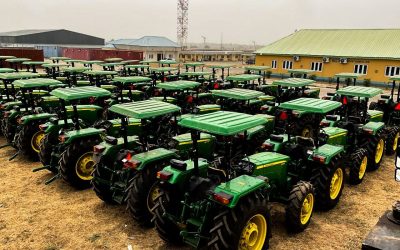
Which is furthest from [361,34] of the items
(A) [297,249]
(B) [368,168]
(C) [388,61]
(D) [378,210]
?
(A) [297,249]

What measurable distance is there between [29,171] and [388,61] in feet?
102

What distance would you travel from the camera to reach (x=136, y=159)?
5816 mm

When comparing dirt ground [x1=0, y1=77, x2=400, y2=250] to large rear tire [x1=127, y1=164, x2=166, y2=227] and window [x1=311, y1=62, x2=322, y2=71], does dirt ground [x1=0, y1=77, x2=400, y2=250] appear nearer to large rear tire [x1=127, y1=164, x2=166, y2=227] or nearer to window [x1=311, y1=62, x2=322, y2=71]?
large rear tire [x1=127, y1=164, x2=166, y2=227]

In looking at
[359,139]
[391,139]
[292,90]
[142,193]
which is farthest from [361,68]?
[142,193]

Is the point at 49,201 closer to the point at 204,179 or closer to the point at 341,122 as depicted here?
the point at 204,179

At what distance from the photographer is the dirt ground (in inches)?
223

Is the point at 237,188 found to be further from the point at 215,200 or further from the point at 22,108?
the point at 22,108

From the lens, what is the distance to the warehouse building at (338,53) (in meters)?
30.1

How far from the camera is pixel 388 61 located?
2936cm

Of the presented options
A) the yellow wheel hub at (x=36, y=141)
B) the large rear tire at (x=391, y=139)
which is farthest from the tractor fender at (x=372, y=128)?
the yellow wheel hub at (x=36, y=141)

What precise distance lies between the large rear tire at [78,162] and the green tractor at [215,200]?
3.18m

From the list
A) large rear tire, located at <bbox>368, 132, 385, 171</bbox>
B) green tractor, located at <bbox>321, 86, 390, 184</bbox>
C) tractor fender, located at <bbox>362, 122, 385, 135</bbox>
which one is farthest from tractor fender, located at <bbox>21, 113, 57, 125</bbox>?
large rear tire, located at <bbox>368, 132, 385, 171</bbox>

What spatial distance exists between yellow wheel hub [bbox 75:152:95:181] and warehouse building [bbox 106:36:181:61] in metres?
38.1

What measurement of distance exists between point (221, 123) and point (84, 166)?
4.65 metres
